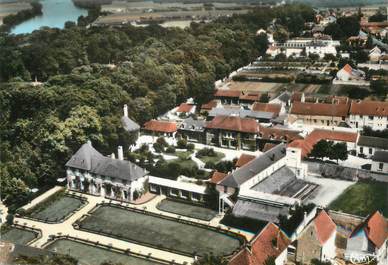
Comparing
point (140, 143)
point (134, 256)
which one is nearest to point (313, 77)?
point (140, 143)

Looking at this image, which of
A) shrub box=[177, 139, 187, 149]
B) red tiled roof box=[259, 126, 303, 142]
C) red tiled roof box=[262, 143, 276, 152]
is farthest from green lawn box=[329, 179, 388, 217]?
shrub box=[177, 139, 187, 149]

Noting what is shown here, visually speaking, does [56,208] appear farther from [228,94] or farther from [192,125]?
[228,94]

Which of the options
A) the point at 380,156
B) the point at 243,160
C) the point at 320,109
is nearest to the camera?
the point at 380,156

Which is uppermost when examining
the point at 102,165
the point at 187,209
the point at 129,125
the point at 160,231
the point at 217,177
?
the point at 129,125

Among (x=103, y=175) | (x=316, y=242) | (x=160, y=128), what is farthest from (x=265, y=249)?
(x=160, y=128)

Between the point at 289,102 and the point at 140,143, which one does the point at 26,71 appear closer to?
the point at 140,143

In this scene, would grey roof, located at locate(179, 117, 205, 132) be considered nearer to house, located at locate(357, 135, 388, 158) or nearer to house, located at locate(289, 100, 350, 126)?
house, located at locate(289, 100, 350, 126)
